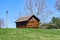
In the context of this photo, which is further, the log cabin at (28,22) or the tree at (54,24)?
the tree at (54,24)

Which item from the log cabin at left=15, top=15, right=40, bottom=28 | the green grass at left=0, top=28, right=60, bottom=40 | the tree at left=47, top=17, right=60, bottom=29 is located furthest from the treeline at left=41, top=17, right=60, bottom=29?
the green grass at left=0, top=28, right=60, bottom=40

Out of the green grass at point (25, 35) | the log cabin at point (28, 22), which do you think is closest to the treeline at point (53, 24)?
the log cabin at point (28, 22)

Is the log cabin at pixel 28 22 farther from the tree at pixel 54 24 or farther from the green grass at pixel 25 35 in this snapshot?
the green grass at pixel 25 35

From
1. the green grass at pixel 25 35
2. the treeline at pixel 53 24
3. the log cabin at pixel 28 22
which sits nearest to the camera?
the green grass at pixel 25 35

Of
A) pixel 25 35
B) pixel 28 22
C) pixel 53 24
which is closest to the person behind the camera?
pixel 25 35

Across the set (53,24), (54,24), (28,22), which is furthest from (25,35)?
(54,24)

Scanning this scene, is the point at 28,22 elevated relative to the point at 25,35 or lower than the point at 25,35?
elevated

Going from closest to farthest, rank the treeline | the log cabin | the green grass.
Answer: the green grass
the log cabin
the treeline

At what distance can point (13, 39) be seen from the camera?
47.9ft

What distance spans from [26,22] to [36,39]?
32448 mm

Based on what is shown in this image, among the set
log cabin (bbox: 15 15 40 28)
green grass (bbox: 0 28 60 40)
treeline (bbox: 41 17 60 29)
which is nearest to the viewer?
green grass (bbox: 0 28 60 40)

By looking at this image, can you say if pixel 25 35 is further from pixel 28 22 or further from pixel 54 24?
pixel 54 24

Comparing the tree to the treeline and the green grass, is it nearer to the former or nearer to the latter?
the treeline

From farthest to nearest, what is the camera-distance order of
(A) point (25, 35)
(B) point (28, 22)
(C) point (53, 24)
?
(C) point (53, 24), (B) point (28, 22), (A) point (25, 35)
